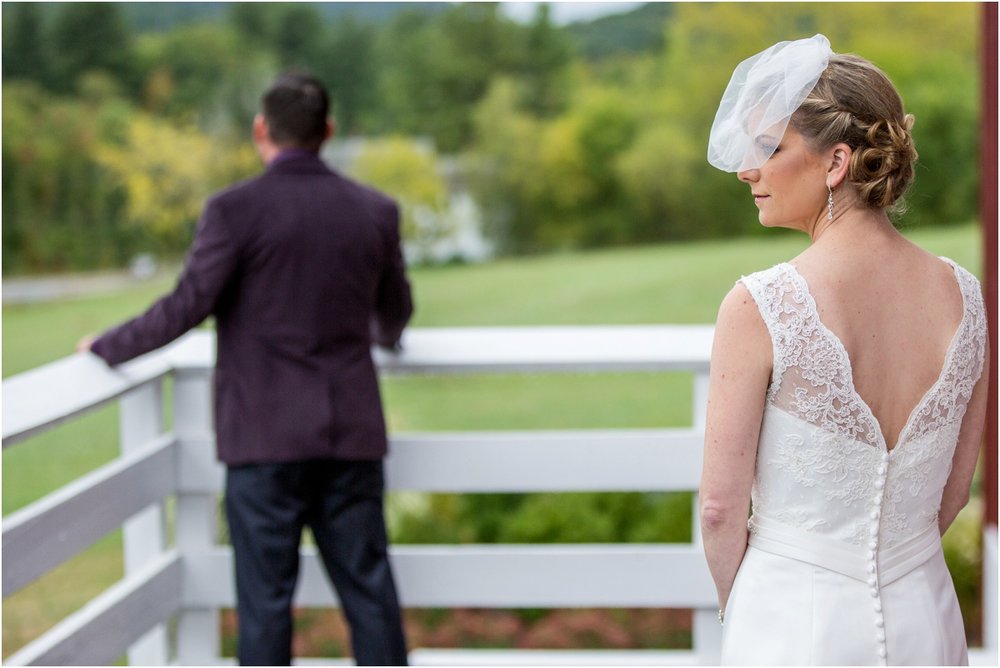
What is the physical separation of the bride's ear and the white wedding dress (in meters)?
0.11

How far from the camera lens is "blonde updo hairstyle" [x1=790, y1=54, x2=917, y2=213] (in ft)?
4.17

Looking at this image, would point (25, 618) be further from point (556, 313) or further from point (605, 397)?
point (556, 313)

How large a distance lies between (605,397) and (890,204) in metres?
10.9

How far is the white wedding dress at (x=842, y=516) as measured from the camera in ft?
4.22

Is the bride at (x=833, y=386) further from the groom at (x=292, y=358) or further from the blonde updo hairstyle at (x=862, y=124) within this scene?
the groom at (x=292, y=358)

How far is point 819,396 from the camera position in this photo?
4.19 feet

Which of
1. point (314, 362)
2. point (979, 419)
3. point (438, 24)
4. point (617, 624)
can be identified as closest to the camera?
point (979, 419)

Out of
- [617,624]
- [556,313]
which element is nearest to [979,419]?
[617,624]

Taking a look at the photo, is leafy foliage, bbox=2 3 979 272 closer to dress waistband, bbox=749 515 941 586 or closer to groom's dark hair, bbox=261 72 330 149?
groom's dark hair, bbox=261 72 330 149

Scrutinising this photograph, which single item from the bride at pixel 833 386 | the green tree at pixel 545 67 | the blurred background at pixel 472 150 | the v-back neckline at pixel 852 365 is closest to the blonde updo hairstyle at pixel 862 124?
the bride at pixel 833 386

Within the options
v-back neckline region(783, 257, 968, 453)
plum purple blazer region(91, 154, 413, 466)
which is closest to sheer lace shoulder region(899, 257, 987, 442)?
v-back neckline region(783, 257, 968, 453)

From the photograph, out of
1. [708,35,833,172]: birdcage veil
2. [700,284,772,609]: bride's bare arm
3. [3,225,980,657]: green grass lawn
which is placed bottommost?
[3,225,980,657]: green grass lawn

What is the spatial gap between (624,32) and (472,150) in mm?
2257

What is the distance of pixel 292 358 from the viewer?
213 centimetres
